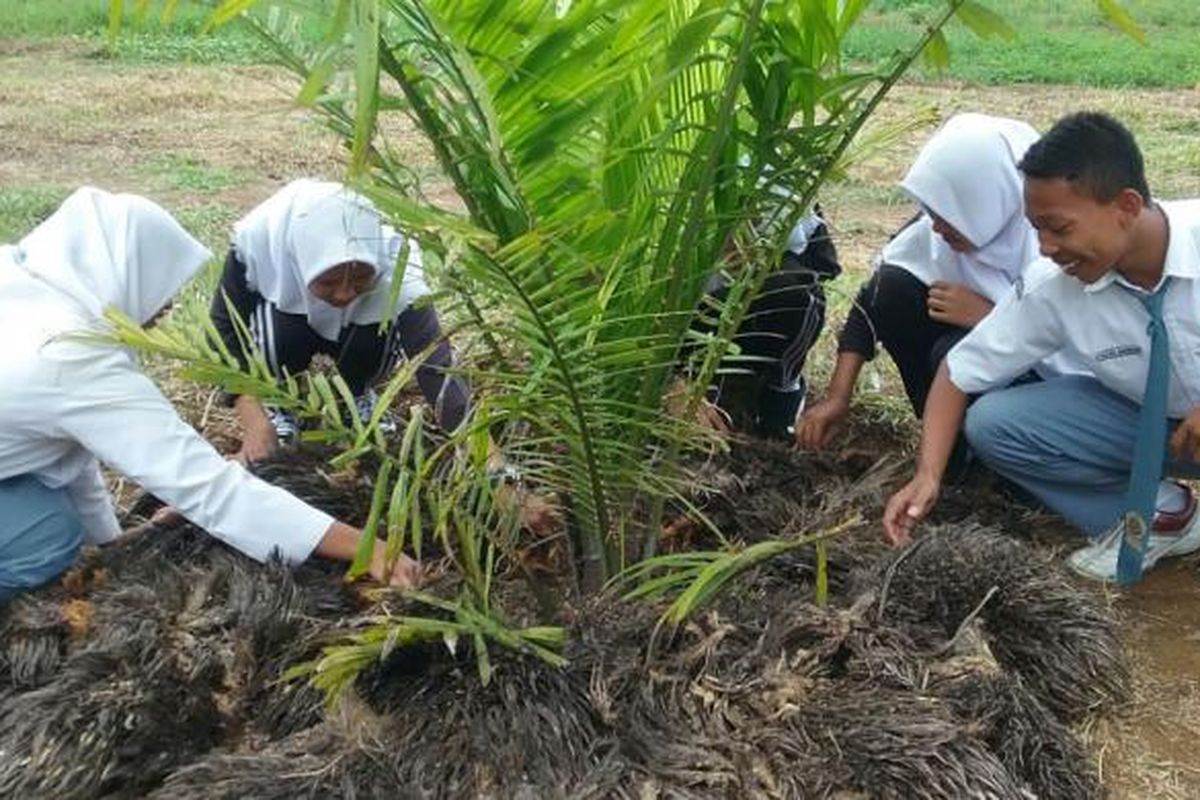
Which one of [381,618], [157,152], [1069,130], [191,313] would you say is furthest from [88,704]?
[157,152]

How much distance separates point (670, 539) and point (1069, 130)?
1.13m

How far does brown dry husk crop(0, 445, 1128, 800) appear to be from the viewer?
90.8 inches

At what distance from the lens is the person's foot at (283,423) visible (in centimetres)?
379

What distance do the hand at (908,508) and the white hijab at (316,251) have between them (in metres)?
1.13

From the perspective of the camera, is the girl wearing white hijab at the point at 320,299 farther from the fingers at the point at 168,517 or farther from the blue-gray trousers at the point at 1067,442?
the blue-gray trousers at the point at 1067,442

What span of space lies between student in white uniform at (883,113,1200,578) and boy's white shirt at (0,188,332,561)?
4.29 feet

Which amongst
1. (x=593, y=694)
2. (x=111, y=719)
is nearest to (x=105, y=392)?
(x=111, y=719)

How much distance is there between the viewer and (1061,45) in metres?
13.7

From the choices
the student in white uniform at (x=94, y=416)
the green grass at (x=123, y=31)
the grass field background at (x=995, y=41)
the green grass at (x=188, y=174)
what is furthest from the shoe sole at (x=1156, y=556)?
the green grass at (x=123, y=31)

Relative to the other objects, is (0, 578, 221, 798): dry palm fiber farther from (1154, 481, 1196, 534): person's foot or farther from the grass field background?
the grass field background

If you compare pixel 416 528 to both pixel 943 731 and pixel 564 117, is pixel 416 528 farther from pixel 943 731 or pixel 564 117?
pixel 943 731

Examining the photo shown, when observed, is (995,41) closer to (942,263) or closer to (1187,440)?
(942,263)

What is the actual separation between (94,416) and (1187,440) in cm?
223

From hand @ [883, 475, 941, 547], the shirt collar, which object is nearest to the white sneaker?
hand @ [883, 475, 941, 547]
